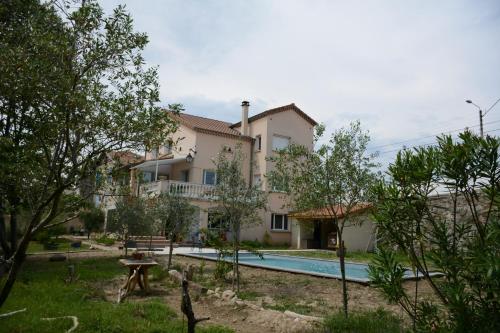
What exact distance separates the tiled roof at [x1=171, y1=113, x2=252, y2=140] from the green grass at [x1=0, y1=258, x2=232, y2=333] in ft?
65.4

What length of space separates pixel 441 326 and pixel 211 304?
298 inches

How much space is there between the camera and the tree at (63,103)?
579 centimetres

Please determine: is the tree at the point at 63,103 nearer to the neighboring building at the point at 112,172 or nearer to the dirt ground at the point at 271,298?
the neighboring building at the point at 112,172

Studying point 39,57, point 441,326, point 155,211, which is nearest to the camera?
point 441,326

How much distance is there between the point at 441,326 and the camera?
13.2 ft

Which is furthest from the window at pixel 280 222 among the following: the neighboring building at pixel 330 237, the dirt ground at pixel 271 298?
the dirt ground at pixel 271 298

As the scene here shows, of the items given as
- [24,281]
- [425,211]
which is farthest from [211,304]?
[425,211]

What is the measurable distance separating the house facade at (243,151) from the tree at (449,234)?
25.3m

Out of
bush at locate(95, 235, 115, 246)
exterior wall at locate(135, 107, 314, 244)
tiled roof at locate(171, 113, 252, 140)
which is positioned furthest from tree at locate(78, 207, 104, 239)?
tiled roof at locate(171, 113, 252, 140)

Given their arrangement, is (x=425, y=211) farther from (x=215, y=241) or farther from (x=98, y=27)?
(x=215, y=241)

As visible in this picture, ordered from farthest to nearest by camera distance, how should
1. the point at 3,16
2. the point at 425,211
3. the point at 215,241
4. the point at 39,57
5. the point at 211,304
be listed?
the point at 215,241 < the point at 211,304 < the point at 3,16 < the point at 39,57 < the point at 425,211

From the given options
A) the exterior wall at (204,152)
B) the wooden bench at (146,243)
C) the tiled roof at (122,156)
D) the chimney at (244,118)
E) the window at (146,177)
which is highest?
the chimney at (244,118)

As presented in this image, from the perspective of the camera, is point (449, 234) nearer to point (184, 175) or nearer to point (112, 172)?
point (112, 172)

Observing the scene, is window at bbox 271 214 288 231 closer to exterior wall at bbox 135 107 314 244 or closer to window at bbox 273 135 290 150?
exterior wall at bbox 135 107 314 244
